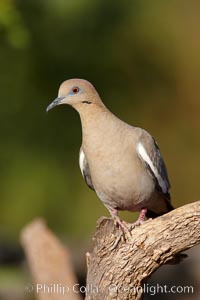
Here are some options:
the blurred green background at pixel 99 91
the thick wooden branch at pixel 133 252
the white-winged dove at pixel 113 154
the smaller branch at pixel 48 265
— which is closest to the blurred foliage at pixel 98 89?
the blurred green background at pixel 99 91

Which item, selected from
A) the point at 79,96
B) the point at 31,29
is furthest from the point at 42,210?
the point at 79,96

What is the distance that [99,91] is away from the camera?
31.1 ft

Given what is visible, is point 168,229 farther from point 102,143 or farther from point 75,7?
point 75,7

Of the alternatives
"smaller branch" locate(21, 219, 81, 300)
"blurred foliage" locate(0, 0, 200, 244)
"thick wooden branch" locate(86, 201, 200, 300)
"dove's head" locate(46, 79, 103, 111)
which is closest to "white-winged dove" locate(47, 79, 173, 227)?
"dove's head" locate(46, 79, 103, 111)

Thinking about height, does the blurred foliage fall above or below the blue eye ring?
above

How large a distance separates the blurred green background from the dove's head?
16.4 ft

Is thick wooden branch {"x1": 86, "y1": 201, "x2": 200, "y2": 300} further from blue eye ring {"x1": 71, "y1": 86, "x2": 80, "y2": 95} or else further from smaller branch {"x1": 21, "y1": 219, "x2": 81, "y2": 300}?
smaller branch {"x1": 21, "y1": 219, "x2": 81, "y2": 300}

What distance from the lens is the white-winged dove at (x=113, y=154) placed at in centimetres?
413

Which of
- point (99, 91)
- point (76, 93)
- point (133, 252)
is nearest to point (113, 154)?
point (76, 93)

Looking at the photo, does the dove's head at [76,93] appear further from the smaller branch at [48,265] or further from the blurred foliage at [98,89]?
the blurred foliage at [98,89]

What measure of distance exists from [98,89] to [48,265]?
4579 millimetres

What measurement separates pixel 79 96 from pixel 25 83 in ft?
17.5

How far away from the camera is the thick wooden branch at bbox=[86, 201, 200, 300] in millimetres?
3633

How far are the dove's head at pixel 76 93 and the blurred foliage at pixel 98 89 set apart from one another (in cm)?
499
